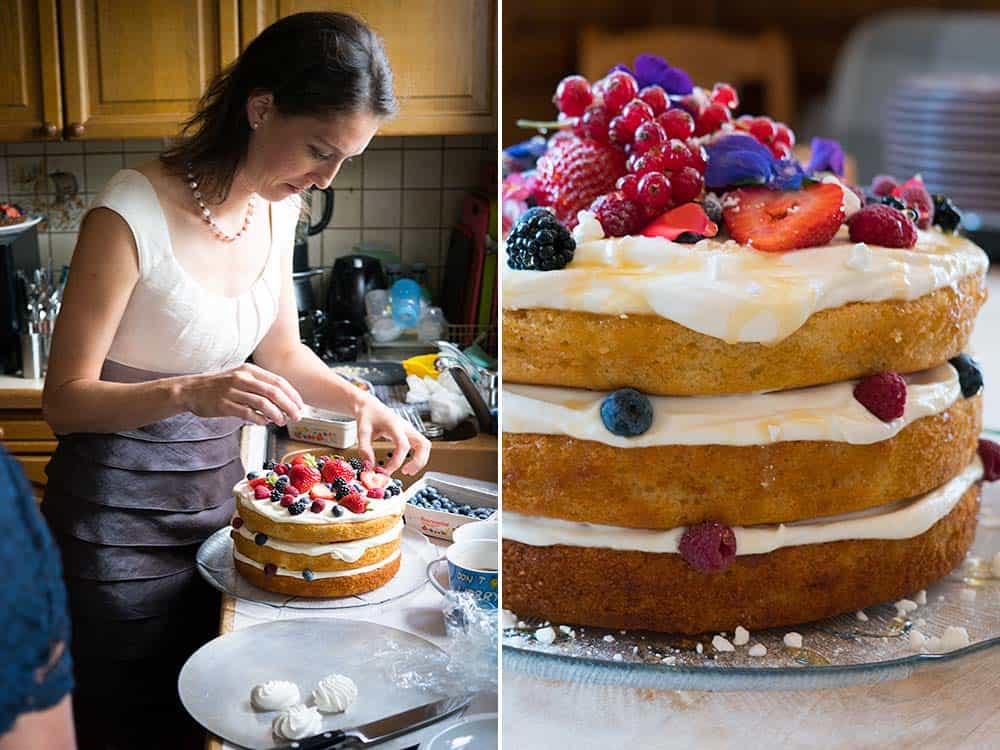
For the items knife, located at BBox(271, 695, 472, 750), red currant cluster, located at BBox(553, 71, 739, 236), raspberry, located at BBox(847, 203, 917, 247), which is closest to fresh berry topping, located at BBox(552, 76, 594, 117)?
red currant cluster, located at BBox(553, 71, 739, 236)

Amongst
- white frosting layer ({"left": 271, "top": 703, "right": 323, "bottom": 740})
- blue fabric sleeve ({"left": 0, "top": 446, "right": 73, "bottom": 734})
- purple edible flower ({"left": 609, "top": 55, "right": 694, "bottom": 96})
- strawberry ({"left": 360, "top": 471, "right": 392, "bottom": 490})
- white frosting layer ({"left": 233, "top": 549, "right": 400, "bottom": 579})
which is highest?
purple edible flower ({"left": 609, "top": 55, "right": 694, "bottom": 96})

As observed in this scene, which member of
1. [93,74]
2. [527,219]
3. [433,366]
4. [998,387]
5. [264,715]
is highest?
[93,74]

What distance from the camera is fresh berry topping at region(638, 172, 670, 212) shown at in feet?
A: 3.91

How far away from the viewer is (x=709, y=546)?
3.61 feet

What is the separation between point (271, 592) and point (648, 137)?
607 millimetres

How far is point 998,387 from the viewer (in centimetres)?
202

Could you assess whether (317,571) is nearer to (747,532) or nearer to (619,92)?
(747,532)

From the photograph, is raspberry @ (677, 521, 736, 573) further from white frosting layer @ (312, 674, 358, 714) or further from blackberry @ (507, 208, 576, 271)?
white frosting layer @ (312, 674, 358, 714)

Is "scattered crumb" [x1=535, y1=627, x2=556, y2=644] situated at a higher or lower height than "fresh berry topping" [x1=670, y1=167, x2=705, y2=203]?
lower

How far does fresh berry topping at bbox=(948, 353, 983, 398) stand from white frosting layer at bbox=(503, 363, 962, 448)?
0.16 metres

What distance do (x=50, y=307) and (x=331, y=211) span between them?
248 millimetres

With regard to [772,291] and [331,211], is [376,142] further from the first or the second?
[772,291]

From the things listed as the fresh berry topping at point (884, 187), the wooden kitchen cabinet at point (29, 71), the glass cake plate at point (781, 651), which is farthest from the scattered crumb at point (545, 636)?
the fresh berry topping at point (884, 187)

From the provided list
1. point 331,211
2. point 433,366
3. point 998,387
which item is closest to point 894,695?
point 433,366
